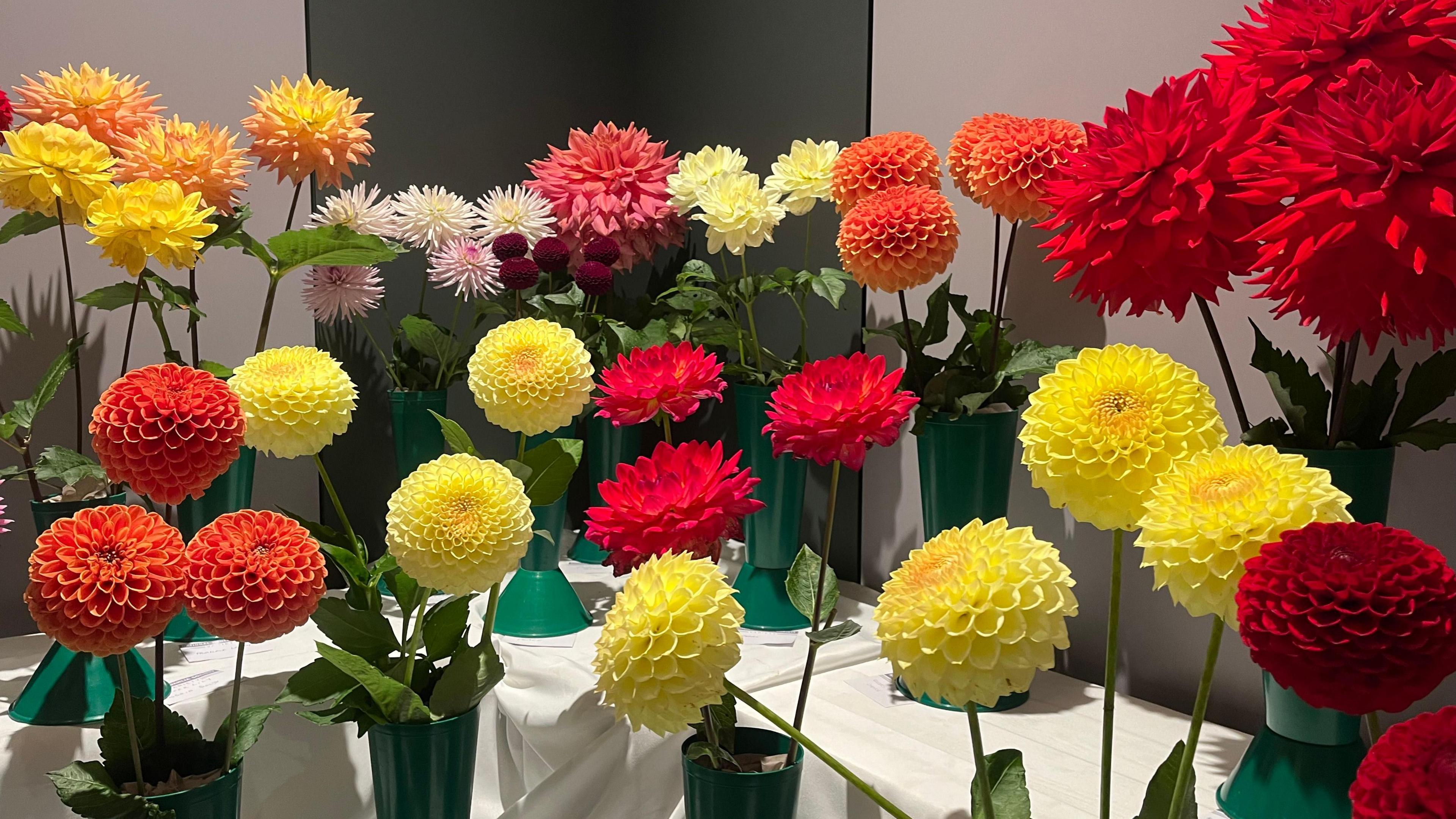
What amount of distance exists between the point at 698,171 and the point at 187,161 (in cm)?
56

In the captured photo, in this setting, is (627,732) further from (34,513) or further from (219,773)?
(34,513)

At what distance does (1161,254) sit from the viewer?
53 cm

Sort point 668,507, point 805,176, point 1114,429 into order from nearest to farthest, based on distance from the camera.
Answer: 1. point 1114,429
2. point 668,507
3. point 805,176

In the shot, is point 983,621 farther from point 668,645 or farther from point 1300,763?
point 1300,763

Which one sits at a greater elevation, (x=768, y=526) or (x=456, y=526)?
(x=456, y=526)

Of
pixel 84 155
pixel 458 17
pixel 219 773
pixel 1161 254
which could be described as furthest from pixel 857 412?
pixel 458 17

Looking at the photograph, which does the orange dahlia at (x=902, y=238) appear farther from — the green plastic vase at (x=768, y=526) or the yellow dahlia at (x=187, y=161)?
the yellow dahlia at (x=187, y=161)

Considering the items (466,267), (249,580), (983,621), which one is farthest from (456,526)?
(466,267)

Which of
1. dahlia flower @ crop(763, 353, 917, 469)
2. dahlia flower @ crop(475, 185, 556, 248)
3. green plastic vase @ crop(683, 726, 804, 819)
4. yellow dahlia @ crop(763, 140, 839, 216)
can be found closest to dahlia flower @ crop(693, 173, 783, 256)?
yellow dahlia @ crop(763, 140, 839, 216)

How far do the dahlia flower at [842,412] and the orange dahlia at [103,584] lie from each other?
1.32 feet

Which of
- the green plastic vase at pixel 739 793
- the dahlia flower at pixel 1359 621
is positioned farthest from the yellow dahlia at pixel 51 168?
the dahlia flower at pixel 1359 621

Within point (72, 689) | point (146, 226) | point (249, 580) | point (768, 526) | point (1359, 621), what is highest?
point (146, 226)

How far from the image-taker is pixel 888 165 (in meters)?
1.06

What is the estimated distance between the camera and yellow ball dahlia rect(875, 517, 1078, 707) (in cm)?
41
